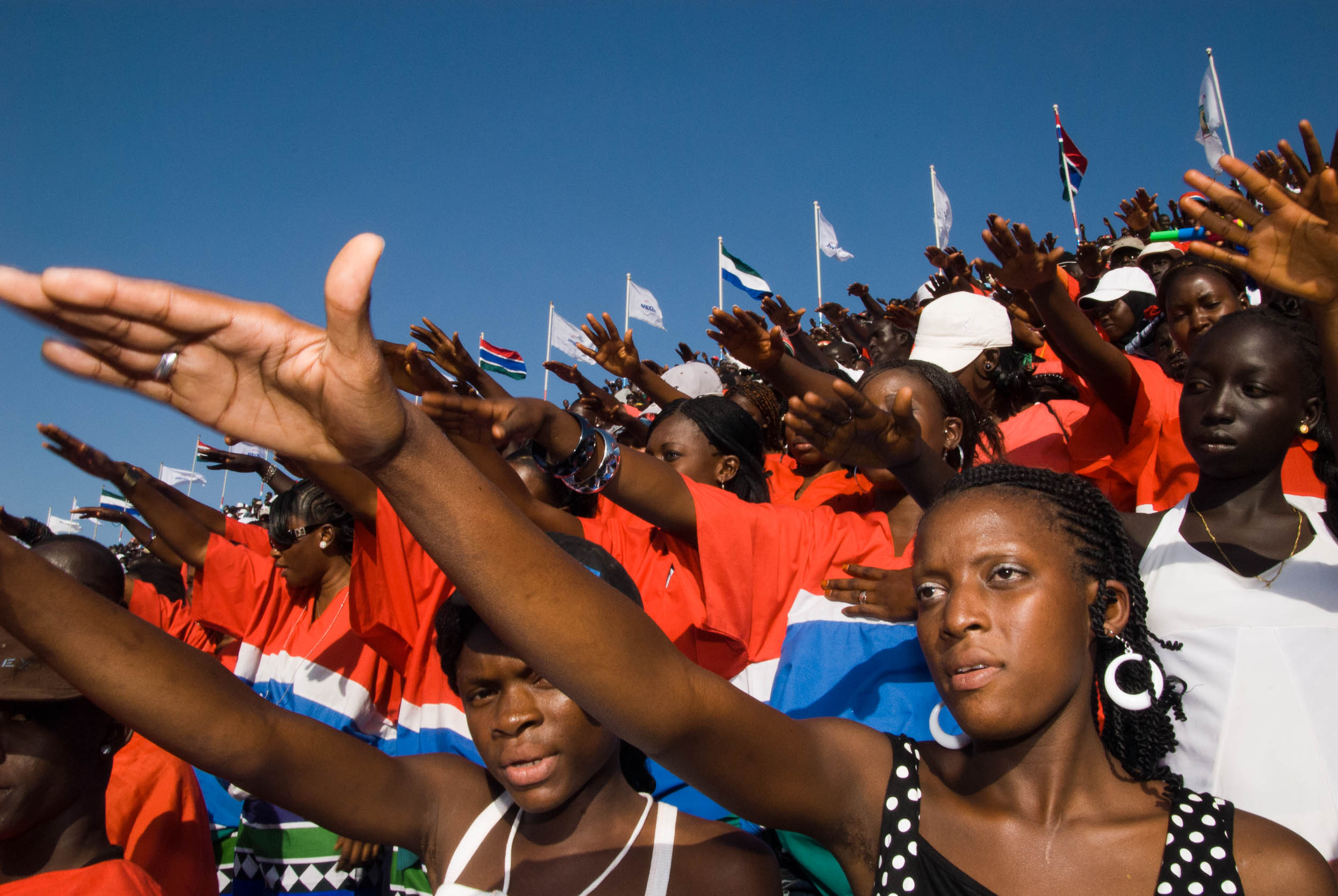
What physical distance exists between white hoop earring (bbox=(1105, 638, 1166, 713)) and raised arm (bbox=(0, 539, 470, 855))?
1505mm

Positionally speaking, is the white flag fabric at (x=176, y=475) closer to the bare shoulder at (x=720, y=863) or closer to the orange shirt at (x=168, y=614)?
the orange shirt at (x=168, y=614)

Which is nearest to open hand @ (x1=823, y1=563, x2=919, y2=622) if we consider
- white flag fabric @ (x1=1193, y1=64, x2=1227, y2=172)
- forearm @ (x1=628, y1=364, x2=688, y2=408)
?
forearm @ (x1=628, y1=364, x2=688, y2=408)

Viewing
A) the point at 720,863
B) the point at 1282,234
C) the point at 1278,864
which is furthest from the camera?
the point at 720,863

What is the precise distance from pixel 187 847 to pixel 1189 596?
9.22ft

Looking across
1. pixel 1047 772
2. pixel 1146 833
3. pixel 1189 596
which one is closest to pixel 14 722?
pixel 1047 772

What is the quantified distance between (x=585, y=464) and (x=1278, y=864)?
1.82 metres

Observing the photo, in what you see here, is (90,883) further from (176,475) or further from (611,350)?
(176,475)

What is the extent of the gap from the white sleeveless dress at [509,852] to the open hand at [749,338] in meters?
1.99

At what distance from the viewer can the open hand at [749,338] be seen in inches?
141

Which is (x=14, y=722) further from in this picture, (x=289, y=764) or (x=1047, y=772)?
(x=1047, y=772)

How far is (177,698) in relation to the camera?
162cm

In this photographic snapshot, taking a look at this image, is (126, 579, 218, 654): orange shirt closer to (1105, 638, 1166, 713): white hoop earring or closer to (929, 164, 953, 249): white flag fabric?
(1105, 638, 1166, 713): white hoop earring

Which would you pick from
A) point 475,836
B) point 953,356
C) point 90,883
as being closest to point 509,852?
point 475,836

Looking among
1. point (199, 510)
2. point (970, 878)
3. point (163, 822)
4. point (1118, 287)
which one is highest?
Answer: point (1118, 287)
